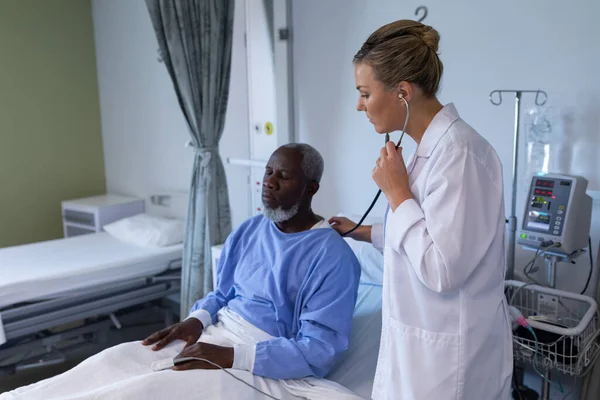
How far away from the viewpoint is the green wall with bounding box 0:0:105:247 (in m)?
3.91

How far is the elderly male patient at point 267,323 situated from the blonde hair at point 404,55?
2.32 feet

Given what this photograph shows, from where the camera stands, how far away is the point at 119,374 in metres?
1.59

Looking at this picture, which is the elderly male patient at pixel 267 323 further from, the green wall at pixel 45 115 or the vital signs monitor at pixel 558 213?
the green wall at pixel 45 115

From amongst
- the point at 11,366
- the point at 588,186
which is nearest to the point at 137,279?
the point at 11,366

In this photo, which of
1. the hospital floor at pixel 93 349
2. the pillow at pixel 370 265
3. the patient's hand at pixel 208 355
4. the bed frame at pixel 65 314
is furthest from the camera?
the hospital floor at pixel 93 349

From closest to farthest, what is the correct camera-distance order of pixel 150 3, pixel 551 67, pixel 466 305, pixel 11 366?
pixel 466 305
pixel 551 67
pixel 150 3
pixel 11 366

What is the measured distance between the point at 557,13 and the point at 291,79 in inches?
52.7

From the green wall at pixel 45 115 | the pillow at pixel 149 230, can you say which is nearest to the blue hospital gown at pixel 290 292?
the pillow at pixel 149 230

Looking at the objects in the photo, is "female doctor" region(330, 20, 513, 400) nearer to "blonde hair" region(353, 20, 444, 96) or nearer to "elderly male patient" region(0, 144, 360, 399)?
"blonde hair" region(353, 20, 444, 96)

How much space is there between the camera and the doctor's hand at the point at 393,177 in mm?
1146

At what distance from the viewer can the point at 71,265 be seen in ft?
9.60

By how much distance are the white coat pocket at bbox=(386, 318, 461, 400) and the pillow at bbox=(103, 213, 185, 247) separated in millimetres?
2284

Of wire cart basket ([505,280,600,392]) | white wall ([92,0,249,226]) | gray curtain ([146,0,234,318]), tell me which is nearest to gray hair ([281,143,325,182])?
wire cart basket ([505,280,600,392])

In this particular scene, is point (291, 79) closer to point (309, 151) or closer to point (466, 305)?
point (309, 151)
